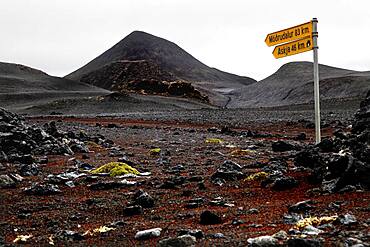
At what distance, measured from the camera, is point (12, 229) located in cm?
784

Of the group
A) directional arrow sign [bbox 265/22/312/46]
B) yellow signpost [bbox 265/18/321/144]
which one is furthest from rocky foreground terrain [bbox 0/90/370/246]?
directional arrow sign [bbox 265/22/312/46]

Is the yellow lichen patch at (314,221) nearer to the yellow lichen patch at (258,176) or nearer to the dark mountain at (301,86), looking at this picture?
the yellow lichen patch at (258,176)

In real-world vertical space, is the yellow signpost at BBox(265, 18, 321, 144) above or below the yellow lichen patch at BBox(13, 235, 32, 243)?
above

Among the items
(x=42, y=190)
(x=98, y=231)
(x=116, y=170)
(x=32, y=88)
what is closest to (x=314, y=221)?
(x=98, y=231)

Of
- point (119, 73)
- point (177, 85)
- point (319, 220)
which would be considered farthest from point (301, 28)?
point (119, 73)

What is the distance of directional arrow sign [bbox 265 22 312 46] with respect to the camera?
12.7m

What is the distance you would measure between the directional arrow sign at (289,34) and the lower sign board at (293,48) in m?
0.12

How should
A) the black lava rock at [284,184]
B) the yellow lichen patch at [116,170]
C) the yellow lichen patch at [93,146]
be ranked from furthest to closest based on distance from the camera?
the yellow lichen patch at [93,146] → the yellow lichen patch at [116,170] → the black lava rock at [284,184]

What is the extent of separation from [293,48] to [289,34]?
16.6 inches

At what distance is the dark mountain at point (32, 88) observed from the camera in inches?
3474

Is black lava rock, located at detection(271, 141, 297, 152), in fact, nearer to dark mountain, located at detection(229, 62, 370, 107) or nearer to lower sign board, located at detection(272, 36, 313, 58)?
lower sign board, located at detection(272, 36, 313, 58)

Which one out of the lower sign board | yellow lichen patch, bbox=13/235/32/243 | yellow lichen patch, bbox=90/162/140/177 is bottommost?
yellow lichen patch, bbox=13/235/32/243

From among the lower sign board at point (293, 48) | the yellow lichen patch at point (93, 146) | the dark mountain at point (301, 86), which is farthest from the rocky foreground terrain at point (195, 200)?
the dark mountain at point (301, 86)

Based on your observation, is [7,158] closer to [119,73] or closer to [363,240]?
[363,240]
